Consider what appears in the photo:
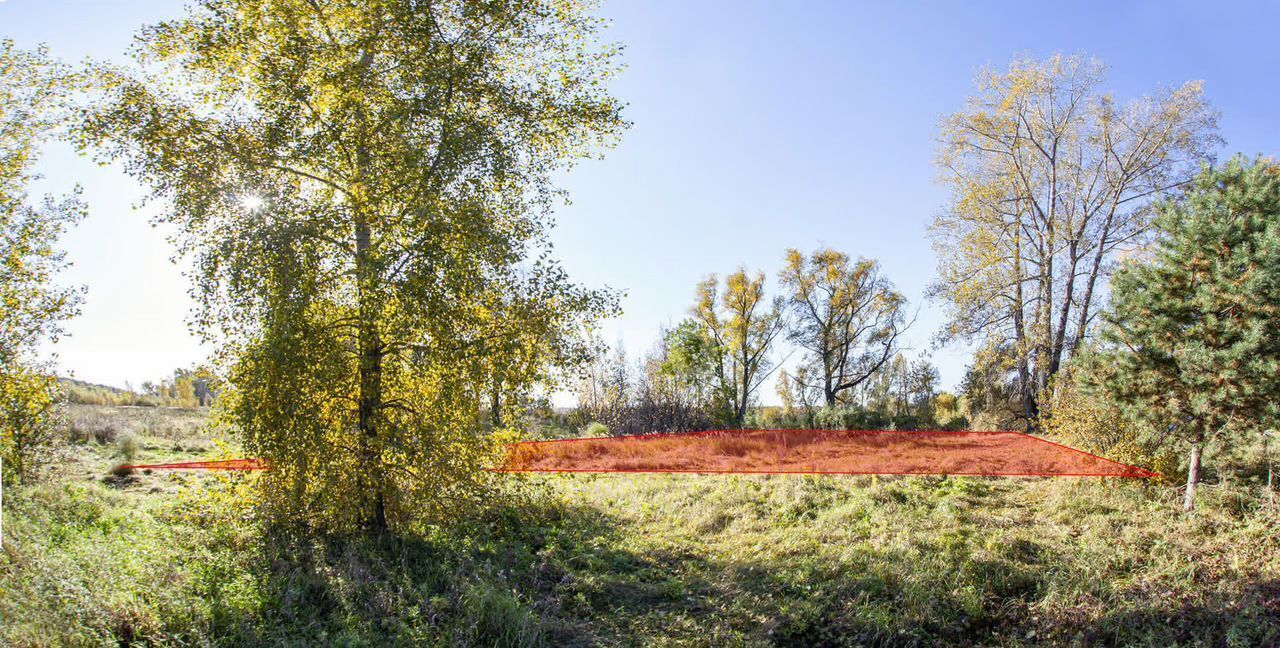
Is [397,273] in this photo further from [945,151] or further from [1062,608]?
[945,151]

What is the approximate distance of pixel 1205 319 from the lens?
8.30 meters

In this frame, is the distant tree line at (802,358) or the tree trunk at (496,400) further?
the distant tree line at (802,358)

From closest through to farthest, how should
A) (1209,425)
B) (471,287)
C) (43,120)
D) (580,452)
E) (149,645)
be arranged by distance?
(149,645)
(471,287)
(1209,425)
(43,120)
(580,452)

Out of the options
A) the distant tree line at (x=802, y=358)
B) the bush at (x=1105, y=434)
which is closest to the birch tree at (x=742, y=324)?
the distant tree line at (x=802, y=358)

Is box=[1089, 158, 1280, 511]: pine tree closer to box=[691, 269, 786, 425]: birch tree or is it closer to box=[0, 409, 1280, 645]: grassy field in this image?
box=[0, 409, 1280, 645]: grassy field

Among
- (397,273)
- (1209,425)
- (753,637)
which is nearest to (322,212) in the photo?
(397,273)

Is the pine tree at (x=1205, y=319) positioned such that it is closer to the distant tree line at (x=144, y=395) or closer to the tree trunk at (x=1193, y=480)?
the tree trunk at (x=1193, y=480)

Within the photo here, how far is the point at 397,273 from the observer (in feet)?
24.9

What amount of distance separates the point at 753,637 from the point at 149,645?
5019mm
